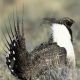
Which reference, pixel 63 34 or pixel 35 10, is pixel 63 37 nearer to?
pixel 63 34

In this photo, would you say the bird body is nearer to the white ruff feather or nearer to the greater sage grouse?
the white ruff feather

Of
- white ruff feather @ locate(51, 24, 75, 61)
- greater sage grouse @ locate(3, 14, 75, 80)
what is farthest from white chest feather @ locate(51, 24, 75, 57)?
greater sage grouse @ locate(3, 14, 75, 80)

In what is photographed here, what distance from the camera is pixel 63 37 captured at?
1188 cm

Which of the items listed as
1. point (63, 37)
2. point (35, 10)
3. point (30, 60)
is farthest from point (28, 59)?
point (35, 10)

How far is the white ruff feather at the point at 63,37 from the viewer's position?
11.7 meters

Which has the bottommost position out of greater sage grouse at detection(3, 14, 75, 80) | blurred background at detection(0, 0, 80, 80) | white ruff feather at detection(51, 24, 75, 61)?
greater sage grouse at detection(3, 14, 75, 80)

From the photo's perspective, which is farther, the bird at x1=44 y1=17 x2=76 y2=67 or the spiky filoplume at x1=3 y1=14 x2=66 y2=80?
the bird at x1=44 y1=17 x2=76 y2=67

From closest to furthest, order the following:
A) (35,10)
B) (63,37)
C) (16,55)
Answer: (16,55), (63,37), (35,10)

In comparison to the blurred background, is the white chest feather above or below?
below

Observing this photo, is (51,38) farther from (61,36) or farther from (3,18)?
(3,18)

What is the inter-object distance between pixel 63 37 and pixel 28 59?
100cm

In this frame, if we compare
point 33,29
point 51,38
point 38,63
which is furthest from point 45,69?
point 33,29

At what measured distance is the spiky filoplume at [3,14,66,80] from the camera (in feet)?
36.2

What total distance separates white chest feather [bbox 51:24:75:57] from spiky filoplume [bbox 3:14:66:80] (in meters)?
0.36
